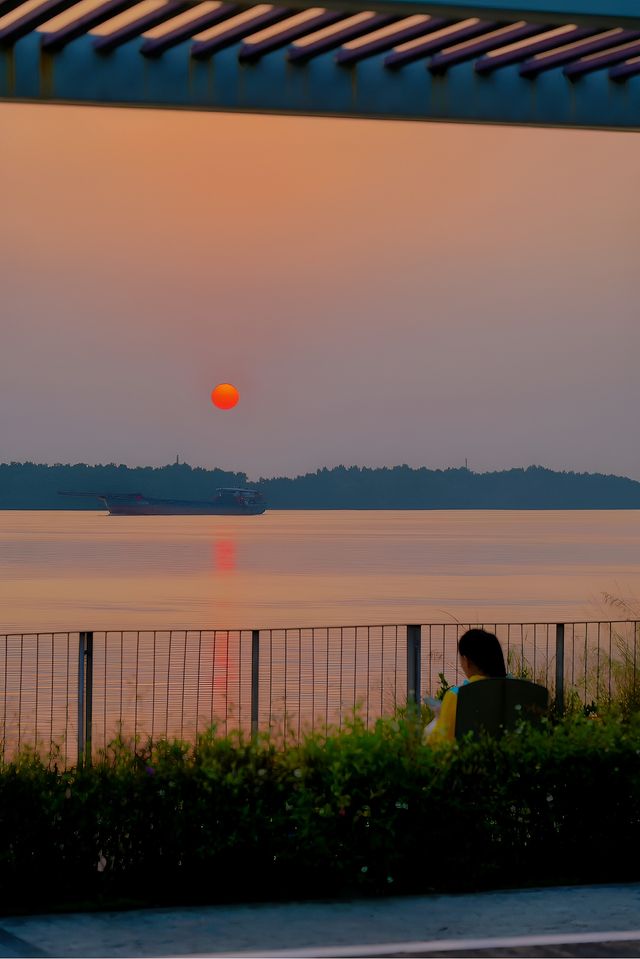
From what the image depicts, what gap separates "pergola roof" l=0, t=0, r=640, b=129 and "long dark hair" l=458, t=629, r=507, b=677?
3552 millimetres

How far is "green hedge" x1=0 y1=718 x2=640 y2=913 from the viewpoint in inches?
283

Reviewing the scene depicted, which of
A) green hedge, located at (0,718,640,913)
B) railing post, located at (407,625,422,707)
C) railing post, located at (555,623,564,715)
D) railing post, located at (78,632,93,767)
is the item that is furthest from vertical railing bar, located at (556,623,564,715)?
railing post, located at (78,632,93,767)

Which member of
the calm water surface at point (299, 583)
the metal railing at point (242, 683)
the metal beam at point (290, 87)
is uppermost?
the metal beam at point (290, 87)

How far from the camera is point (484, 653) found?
856 centimetres

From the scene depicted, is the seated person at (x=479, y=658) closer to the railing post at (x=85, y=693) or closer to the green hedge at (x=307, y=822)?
the green hedge at (x=307, y=822)

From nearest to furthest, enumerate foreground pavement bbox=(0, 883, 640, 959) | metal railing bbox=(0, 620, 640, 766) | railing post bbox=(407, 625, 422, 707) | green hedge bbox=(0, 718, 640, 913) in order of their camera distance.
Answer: foreground pavement bbox=(0, 883, 640, 959) → green hedge bbox=(0, 718, 640, 913) → metal railing bbox=(0, 620, 640, 766) → railing post bbox=(407, 625, 422, 707)

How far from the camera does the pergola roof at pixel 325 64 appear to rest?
833 centimetres

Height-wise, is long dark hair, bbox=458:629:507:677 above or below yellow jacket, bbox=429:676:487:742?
above

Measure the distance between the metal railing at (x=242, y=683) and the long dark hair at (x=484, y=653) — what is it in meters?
0.75

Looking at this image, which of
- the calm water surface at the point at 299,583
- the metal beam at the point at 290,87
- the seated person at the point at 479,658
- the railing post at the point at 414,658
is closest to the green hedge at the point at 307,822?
the seated person at the point at 479,658

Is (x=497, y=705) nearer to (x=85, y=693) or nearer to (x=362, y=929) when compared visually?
(x=362, y=929)

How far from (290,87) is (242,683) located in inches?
556

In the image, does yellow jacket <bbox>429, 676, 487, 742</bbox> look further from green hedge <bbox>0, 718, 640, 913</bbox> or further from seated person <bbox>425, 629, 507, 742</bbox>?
green hedge <bbox>0, 718, 640, 913</bbox>

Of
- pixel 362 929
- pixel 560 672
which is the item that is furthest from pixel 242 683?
pixel 362 929
